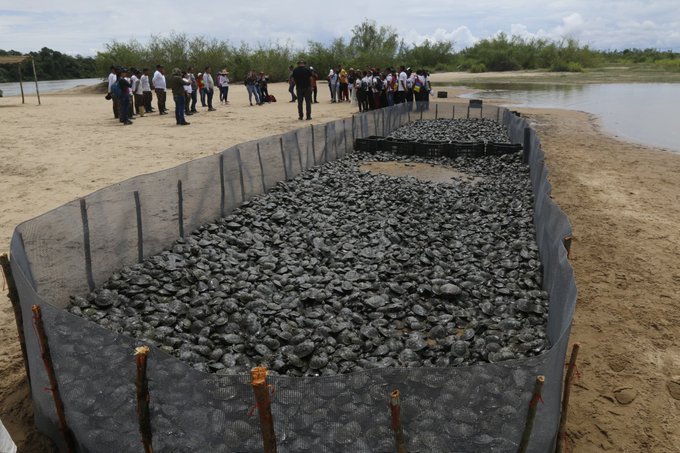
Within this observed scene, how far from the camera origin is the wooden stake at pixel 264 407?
7.79 feet

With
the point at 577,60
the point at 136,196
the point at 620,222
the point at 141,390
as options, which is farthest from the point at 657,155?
the point at 577,60

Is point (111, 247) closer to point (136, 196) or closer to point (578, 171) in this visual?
point (136, 196)

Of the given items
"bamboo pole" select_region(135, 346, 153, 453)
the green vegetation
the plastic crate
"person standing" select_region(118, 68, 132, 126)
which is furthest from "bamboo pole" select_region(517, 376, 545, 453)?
the green vegetation

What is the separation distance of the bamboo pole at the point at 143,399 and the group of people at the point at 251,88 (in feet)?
44.5

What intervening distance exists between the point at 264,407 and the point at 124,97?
15.3m

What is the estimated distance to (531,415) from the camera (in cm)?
259

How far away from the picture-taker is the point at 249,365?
4.18 metres

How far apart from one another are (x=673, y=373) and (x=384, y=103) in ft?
54.9

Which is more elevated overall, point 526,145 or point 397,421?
point 526,145

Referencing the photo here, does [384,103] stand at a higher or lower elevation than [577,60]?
lower

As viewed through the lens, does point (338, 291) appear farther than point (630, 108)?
No

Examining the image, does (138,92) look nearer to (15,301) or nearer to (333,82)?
(333,82)

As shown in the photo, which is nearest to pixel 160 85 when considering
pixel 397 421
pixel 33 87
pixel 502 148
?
pixel 502 148

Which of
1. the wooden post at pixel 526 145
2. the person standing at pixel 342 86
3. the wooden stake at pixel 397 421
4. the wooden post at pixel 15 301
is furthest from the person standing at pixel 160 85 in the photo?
the wooden stake at pixel 397 421
